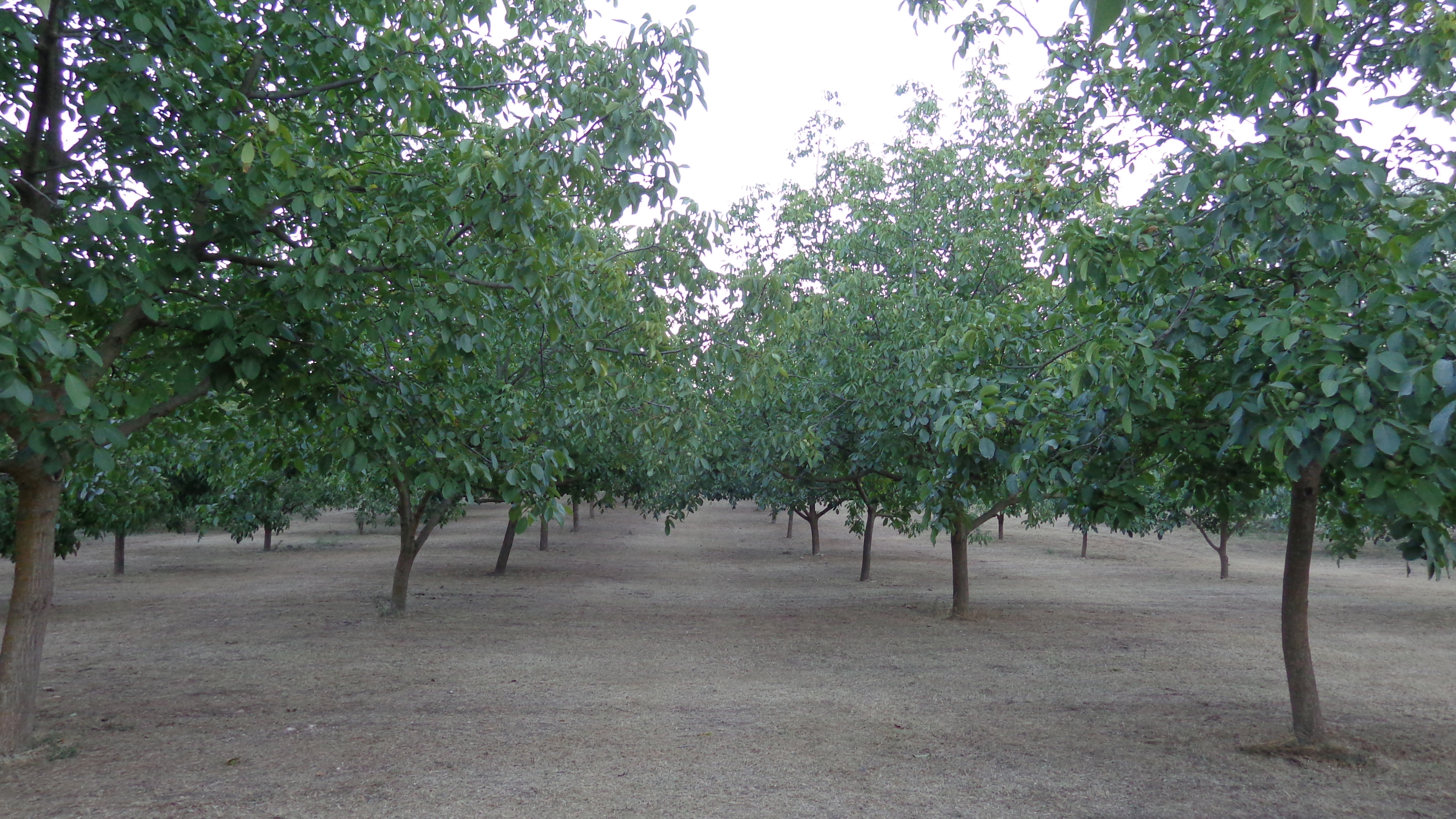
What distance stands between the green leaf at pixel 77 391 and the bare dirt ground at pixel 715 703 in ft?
9.33

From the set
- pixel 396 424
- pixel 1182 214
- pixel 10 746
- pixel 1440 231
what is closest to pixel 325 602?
pixel 10 746

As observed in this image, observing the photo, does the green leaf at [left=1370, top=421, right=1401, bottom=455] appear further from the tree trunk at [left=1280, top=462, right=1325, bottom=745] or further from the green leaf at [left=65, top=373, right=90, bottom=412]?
the green leaf at [left=65, top=373, right=90, bottom=412]

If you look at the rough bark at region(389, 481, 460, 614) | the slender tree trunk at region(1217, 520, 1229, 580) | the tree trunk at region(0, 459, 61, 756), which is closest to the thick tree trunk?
the slender tree trunk at region(1217, 520, 1229, 580)

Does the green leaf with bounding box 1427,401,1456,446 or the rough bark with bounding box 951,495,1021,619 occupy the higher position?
the green leaf with bounding box 1427,401,1456,446

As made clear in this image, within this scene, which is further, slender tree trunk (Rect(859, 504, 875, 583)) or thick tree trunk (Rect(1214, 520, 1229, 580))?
thick tree trunk (Rect(1214, 520, 1229, 580))

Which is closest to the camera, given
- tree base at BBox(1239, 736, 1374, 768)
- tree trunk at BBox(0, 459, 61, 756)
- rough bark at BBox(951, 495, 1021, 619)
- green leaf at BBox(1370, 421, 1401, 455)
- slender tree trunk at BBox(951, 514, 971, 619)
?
green leaf at BBox(1370, 421, 1401, 455)

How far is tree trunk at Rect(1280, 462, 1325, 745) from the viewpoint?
23.4 feet

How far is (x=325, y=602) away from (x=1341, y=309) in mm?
16397

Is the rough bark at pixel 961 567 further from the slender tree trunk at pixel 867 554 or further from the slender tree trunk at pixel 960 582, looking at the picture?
the slender tree trunk at pixel 867 554

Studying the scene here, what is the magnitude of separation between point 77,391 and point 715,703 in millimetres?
6341

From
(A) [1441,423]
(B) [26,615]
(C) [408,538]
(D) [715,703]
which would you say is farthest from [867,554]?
(A) [1441,423]

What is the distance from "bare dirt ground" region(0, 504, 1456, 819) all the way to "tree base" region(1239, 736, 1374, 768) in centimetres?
12

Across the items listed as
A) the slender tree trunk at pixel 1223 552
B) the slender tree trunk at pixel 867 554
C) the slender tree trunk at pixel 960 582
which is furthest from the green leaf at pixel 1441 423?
the slender tree trunk at pixel 1223 552

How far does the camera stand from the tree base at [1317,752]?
709 cm
